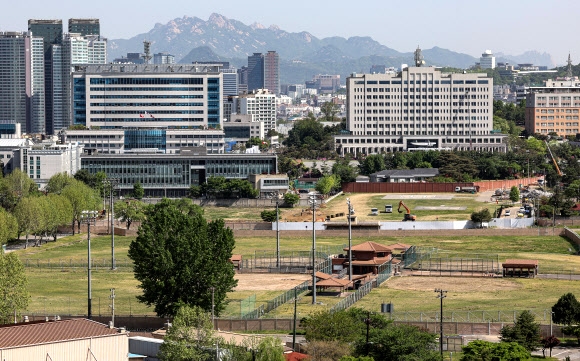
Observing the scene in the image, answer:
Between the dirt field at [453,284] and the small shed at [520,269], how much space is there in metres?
2.17

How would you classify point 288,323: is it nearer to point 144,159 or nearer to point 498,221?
point 498,221

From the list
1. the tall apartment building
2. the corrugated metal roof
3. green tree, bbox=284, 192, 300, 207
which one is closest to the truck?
green tree, bbox=284, 192, 300, 207

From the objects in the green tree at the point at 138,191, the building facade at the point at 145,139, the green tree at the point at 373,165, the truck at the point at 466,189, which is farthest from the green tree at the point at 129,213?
the green tree at the point at 373,165

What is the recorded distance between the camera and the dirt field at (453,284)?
287ft

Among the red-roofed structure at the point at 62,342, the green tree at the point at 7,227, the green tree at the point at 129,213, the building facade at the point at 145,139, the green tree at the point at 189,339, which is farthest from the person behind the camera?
the building facade at the point at 145,139

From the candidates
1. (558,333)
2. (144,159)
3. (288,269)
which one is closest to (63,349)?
(558,333)

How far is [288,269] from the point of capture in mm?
98375

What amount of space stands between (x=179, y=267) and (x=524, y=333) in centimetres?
1941

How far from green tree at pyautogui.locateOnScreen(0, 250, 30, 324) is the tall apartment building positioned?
12667 cm

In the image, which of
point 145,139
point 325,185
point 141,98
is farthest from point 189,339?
point 141,98

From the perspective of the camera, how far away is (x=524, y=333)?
6456cm

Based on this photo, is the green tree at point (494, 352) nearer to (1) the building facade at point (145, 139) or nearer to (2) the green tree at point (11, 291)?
(2) the green tree at point (11, 291)

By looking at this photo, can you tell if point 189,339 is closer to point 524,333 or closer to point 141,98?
point 524,333

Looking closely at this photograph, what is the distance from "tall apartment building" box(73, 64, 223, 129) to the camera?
647 ft
